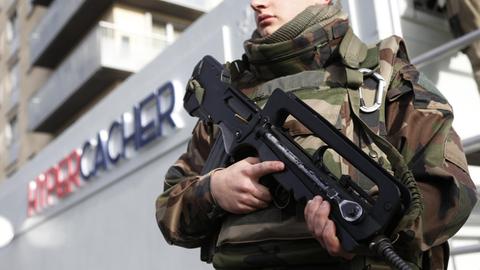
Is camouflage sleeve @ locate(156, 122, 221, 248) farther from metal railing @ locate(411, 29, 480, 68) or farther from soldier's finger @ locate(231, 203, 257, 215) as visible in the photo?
metal railing @ locate(411, 29, 480, 68)

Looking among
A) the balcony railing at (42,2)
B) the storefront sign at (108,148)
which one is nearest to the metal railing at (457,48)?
the storefront sign at (108,148)

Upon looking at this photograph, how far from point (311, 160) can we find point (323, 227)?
0.20m

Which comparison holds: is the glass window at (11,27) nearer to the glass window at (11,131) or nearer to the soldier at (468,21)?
the glass window at (11,131)

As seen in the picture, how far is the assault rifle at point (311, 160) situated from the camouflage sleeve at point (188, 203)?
122 mm

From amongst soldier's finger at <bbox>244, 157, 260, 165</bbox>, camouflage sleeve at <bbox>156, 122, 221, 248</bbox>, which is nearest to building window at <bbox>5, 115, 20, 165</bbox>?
camouflage sleeve at <bbox>156, 122, 221, 248</bbox>

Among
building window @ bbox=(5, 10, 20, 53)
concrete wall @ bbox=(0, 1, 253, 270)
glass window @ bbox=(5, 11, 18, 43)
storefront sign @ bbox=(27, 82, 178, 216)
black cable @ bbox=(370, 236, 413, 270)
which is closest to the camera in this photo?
black cable @ bbox=(370, 236, 413, 270)

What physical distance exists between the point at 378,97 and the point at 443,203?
297mm

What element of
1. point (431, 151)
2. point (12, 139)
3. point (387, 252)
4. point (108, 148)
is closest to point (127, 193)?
point (108, 148)

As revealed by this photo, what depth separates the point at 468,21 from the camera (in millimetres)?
2877

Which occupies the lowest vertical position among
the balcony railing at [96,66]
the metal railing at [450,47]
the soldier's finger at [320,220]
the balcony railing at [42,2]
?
the soldier's finger at [320,220]

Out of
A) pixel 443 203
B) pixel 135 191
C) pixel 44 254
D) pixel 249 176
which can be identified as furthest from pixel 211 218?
pixel 44 254

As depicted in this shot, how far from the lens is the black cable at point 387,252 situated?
1005 millimetres

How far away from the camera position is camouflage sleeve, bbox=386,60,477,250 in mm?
1207

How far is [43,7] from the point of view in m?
17.7
